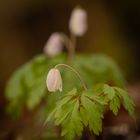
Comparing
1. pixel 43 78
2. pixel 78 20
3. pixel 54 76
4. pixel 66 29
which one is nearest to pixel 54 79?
pixel 54 76

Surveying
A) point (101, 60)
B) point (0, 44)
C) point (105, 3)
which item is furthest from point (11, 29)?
point (101, 60)

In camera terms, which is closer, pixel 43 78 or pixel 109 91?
pixel 109 91

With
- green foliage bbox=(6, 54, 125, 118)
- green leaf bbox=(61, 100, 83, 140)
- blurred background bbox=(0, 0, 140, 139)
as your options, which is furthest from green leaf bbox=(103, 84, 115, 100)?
blurred background bbox=(0, 0, 140, 139)

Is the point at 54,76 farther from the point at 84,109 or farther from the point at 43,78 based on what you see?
the point at 43,78

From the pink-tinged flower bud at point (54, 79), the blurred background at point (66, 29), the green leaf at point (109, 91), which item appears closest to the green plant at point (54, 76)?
the pink-tinged flower bud at point (54, 79)

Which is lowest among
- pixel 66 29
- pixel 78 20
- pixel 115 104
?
pixel 66 29

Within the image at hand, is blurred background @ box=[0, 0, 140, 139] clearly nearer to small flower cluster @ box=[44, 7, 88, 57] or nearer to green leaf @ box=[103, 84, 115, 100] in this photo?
small flower cluster @ box=[44, 7, 88, 57]

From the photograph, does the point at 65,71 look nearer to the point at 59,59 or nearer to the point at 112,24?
the point at 59,59

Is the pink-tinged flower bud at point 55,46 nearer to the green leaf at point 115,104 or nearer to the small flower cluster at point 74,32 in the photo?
the small flower cluster at point 74,32
